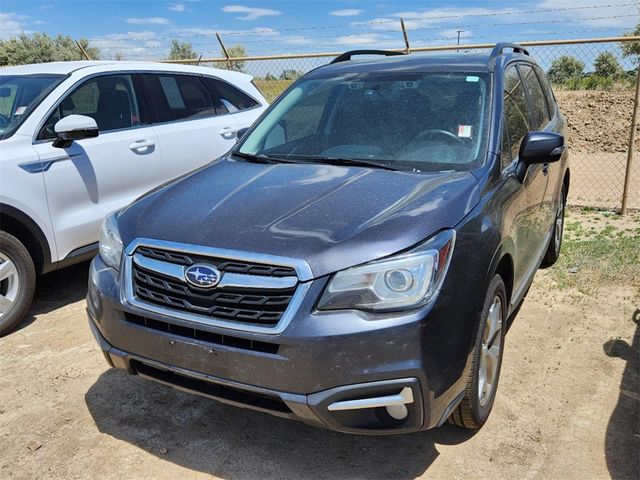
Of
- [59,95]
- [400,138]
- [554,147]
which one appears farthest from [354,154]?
[59,95]

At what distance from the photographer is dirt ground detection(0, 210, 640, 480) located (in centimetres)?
281

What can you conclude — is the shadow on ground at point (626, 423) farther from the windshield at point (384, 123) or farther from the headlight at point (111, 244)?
the headlight at point (111, 244)

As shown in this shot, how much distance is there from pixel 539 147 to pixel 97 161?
10.8 feet

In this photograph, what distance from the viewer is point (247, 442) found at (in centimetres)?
301

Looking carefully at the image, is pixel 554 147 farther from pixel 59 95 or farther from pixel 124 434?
pixel 59 95

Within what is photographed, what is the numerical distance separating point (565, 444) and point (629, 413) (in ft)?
1.74

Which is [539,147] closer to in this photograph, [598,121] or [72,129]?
[72,129]

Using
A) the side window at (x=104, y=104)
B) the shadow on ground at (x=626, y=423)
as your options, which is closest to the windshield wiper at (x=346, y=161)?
the shadow on ground at (x=626, y=423)

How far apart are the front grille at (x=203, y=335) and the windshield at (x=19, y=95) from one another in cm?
244

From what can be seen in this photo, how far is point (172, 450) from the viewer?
9.66 feet

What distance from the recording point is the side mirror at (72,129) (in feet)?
14.1

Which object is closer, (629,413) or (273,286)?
(273,286)

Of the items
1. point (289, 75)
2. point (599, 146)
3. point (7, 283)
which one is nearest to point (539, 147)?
point (7, 283)

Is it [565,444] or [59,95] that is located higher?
[59,95]
